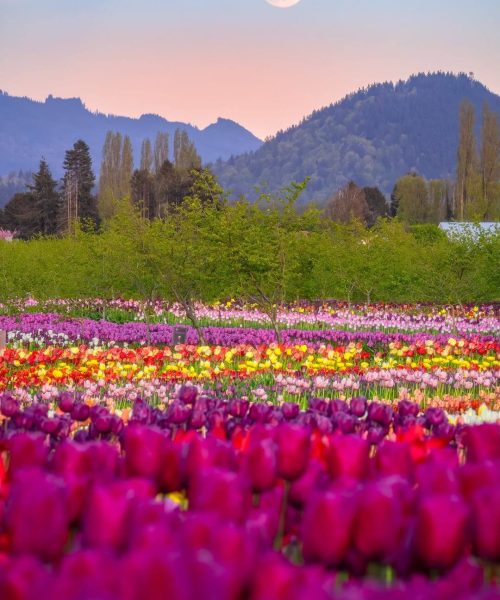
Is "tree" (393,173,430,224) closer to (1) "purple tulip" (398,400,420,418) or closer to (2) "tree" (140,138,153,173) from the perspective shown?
(2) "tree" (140,138,153,173)

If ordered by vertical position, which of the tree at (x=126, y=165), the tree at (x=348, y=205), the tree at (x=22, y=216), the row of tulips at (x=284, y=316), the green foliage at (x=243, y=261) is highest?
the tree at (x=126, y=165)

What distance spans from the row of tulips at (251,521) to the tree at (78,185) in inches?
2657

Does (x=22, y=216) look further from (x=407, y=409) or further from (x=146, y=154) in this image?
(x=407, y=409)

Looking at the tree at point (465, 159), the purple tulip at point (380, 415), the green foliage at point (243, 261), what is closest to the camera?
the purple tulip at point (380, 415)

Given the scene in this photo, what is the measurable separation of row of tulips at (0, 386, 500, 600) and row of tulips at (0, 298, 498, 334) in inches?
706

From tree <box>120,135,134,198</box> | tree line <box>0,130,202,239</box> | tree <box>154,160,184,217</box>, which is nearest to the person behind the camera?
tree line <box>0,130,202,239</box>

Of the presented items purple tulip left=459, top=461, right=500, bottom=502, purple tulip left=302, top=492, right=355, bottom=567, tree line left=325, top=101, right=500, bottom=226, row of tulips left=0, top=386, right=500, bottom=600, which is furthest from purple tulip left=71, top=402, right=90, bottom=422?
tree line left=325, top=101, right=500, bottom=226

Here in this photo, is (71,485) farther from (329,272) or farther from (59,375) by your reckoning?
(329,272)

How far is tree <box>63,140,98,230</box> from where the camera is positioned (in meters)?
71.2

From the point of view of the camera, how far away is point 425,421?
321cm

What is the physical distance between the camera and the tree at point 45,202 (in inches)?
2709

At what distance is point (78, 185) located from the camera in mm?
73188

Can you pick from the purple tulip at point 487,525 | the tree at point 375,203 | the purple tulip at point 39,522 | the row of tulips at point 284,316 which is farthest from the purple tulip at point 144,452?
the tree at point 375,203

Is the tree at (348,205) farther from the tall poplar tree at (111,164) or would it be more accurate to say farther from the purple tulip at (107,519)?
the purple tulip at (107,519)
